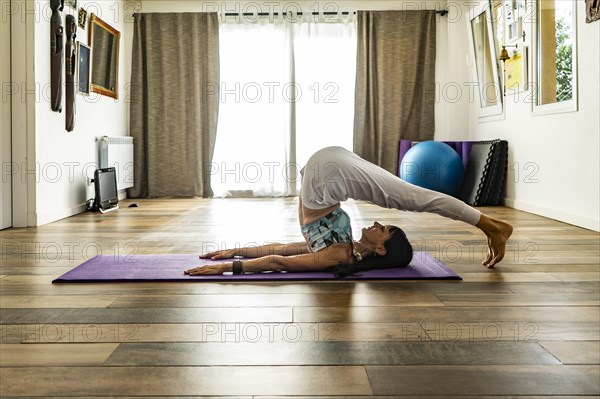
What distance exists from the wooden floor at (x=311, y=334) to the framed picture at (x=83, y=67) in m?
2.88

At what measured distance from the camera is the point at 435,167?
6383 millimetres

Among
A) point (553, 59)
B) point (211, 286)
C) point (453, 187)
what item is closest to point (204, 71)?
point (453, 187)

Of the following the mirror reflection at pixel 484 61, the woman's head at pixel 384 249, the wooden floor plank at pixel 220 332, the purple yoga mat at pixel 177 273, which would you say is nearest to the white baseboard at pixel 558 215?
the mirror reflection at pixel 484 61

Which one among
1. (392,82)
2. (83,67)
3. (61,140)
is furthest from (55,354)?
(392,82)

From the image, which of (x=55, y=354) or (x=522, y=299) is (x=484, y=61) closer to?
(x=522, y=299)

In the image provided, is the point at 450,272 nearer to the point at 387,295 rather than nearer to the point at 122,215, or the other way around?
the point at 387,295

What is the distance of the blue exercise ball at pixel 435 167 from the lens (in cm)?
640

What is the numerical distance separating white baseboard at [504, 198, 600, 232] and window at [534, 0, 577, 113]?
85 cm

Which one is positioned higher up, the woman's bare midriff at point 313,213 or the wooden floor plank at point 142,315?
the woman's bare midriff at point 313,213

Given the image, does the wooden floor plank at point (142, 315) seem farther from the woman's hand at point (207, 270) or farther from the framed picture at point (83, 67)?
the framed picture at point (83, 67)

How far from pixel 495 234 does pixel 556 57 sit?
2.78 meters

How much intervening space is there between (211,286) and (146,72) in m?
5.65

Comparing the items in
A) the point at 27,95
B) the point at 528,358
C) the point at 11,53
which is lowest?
the point at 528,358

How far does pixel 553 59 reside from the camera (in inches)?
204
